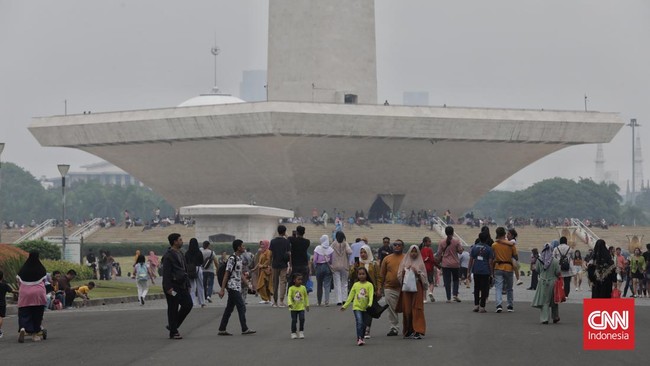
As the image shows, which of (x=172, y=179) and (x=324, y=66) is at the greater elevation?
(x=324, y=66)

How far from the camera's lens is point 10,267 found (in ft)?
92.0

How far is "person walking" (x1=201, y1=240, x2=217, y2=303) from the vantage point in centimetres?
2495

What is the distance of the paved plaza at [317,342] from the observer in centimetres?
1453

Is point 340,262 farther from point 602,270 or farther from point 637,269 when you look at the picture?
point 637,269

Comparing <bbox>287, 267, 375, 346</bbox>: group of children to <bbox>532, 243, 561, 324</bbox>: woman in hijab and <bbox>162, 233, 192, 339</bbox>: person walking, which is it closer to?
<bbox>162, 233, 192, 339</bbox>: person walking

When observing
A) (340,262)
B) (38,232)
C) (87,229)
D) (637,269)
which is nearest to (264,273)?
(340,262)

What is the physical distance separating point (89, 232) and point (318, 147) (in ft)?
34.8

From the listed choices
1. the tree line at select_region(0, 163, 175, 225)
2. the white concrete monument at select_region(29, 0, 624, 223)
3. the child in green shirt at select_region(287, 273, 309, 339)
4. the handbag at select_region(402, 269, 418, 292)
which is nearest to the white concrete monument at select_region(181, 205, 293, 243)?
the white concrete monument at select_region(29, 0, 624, 223)

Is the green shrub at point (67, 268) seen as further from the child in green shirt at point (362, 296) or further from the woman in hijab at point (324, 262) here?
the child in green shirt at point (362, 296)

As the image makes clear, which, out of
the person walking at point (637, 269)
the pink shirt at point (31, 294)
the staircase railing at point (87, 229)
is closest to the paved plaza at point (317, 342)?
the pink shirt at point (31, 294)

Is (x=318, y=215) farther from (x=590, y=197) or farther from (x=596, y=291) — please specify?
(x=590, y=197)

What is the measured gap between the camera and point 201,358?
14.9 meters

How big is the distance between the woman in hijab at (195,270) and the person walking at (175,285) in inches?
199

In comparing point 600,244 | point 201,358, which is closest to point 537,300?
point 600,244
